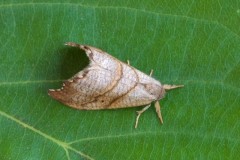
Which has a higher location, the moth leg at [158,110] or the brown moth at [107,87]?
the brown moth at [107,87]

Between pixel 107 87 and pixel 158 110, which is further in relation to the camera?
pixel 158 110

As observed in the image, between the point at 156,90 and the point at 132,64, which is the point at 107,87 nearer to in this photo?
the point at 132,64

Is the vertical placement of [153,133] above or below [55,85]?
below

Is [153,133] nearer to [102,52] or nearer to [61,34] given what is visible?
[102,52]

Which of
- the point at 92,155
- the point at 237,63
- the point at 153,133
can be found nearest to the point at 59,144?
the point at 92,155

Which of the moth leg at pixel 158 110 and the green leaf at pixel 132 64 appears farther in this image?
the moth leg at pixel 158 110

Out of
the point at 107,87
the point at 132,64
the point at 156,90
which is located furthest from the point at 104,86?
the point at 156,90
